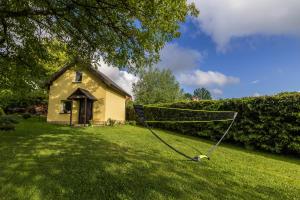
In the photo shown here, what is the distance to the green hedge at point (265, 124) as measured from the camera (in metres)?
12.9

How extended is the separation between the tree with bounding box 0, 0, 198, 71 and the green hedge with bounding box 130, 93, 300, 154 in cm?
726

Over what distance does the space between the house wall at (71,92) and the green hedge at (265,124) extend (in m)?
12.4

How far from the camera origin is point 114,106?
94.7ft

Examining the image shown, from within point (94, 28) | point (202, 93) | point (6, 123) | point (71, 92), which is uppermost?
point (202, 93)

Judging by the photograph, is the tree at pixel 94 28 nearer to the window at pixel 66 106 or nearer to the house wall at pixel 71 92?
the house wall at pixel 71 92

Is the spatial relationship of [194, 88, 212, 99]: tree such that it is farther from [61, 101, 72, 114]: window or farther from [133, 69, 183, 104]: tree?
[61, 101, 72, 114]: window

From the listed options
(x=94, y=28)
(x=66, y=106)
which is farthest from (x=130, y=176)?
(x=66, y=106)

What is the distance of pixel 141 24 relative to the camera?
30.8 ft

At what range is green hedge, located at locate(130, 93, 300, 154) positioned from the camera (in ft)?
42.4

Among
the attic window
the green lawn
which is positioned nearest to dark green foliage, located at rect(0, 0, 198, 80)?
the green lawn

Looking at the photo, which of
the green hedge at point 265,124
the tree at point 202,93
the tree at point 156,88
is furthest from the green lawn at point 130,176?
the tree at point 202,93

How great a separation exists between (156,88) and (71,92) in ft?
103

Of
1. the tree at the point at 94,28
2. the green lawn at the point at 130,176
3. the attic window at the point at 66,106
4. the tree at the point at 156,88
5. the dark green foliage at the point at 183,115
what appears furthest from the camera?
the tree at the point at 156,88

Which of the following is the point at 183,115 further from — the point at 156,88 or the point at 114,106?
the point at 156,88
